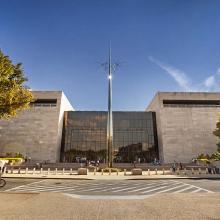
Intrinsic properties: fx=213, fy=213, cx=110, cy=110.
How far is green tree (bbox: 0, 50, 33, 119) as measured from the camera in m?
21.5

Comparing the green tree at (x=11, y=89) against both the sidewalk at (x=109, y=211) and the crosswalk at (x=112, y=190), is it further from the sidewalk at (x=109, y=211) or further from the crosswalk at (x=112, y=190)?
the sidewalk at (x=109, y=211)

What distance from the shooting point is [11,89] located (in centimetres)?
2244

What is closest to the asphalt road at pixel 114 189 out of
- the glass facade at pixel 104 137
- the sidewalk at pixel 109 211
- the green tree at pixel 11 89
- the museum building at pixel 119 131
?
the sidewalk at pixel 109 211

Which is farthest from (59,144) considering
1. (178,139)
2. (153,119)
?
(178,139)

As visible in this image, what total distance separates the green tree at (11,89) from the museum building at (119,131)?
31290 mm

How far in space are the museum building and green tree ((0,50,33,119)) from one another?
31.3m

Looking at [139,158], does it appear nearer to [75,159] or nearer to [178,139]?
[178,139]

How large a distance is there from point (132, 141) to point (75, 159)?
15.7 metres

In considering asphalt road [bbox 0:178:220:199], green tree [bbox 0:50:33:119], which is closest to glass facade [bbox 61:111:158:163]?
green tree [bbox 0:50:33:119]

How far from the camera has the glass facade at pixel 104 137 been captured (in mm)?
55406

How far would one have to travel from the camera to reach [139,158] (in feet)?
180

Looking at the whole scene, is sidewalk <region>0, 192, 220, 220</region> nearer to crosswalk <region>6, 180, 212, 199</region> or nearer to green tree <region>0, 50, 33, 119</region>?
crosswalk <region>6, 180, 212, 199</region>

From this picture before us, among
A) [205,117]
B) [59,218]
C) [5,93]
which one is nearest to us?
[59,218]

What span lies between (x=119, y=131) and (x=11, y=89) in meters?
38.9
